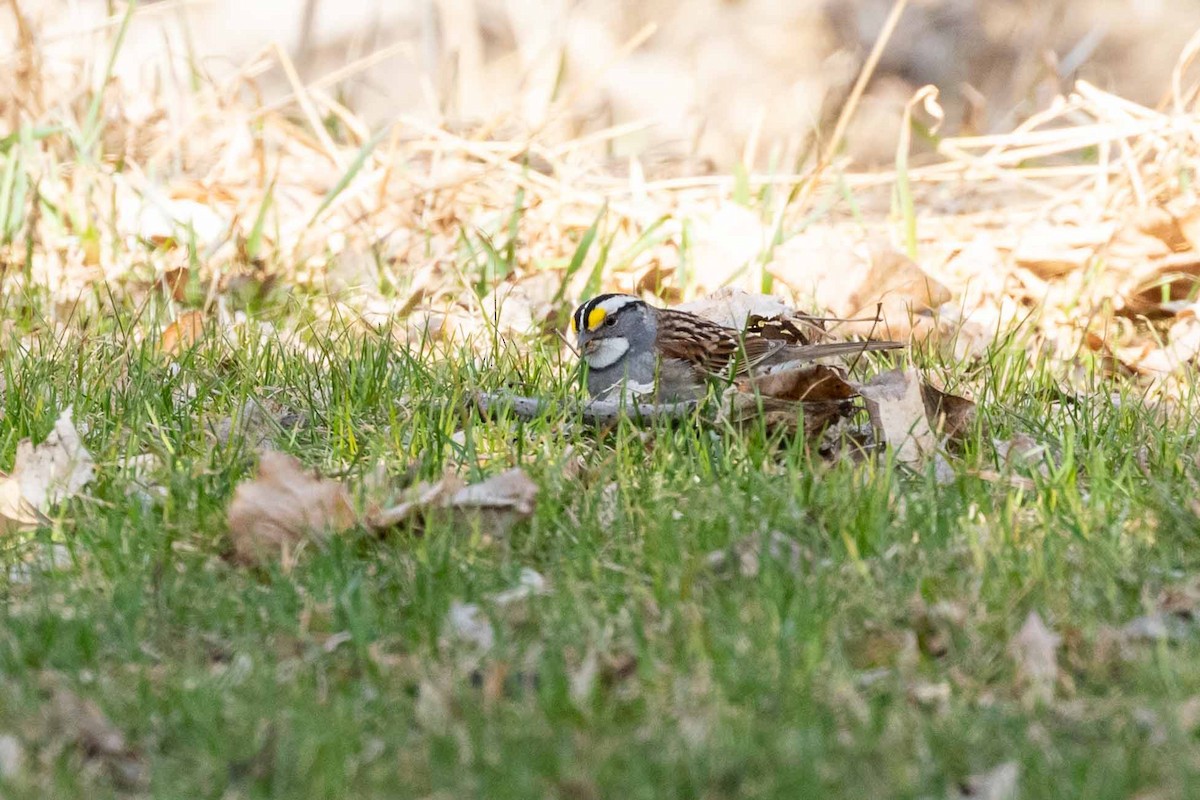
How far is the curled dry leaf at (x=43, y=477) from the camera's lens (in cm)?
343

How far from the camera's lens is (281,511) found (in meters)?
3.25

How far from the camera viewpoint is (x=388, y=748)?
2.43 meters

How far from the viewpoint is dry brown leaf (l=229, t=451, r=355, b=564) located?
3.21 metres

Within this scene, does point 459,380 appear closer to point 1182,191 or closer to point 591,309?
point 591,309

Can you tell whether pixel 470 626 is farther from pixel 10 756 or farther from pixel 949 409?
pixel 949 409

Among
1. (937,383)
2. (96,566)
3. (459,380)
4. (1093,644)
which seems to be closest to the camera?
(1093,644)

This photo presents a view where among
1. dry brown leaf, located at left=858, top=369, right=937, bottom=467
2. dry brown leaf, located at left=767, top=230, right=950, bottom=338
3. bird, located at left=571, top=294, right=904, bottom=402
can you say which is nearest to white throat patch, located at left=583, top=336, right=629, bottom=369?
bird, located at left=571, top=294, right=904, bottom=402

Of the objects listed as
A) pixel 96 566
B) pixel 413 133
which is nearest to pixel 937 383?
pixel 96 566

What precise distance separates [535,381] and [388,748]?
2.03 metres

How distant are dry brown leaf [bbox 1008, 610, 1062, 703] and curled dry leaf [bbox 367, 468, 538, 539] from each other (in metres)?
1.09

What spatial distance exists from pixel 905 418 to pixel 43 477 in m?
2.07

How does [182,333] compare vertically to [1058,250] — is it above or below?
above

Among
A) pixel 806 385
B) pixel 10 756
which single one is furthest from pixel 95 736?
pixel 806 385

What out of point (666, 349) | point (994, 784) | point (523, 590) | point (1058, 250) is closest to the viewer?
point (994, 784)
